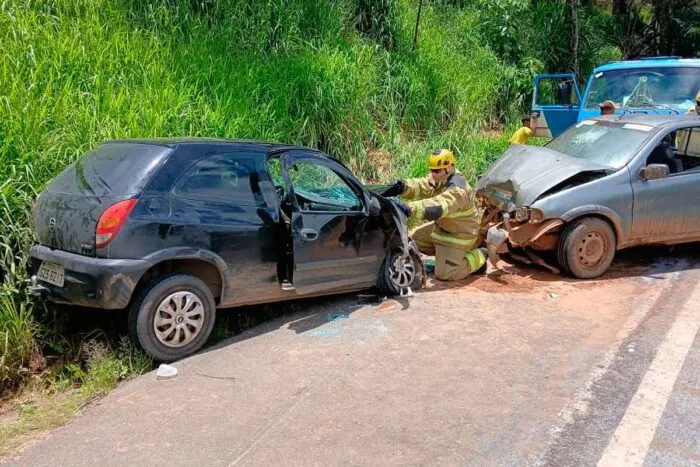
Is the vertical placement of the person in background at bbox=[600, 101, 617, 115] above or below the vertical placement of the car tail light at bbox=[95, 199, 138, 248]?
above

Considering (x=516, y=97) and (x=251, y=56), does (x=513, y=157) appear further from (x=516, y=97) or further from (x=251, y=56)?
(x=516, y=97)

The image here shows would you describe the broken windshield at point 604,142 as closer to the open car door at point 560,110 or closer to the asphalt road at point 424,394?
the asphalt road at point 424,394

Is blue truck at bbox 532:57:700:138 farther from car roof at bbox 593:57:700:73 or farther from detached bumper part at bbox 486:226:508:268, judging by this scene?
detached bumper part at bbox 486:226:508:268

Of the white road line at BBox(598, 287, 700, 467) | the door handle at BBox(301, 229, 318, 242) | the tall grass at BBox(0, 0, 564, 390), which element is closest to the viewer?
the white road line at BBox(598, 287, 700, 467)

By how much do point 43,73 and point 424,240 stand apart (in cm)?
430

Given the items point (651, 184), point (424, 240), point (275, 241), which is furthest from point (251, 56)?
point (651, 184)

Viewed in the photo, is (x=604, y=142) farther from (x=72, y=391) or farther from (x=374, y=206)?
(x=72, y=391)

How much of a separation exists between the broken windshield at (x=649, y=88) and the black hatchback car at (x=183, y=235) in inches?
219

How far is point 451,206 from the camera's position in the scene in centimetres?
628

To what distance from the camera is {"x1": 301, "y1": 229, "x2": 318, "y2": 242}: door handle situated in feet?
16.9

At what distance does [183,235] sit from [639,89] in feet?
25.0

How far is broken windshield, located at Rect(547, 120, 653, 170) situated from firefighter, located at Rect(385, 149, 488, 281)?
4.73 feet

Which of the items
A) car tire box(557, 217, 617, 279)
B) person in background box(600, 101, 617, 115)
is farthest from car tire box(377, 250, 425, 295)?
person in background box(600, 101, 617, 115)

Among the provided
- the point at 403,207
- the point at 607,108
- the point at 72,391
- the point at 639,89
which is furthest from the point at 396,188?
the point at 639,89
